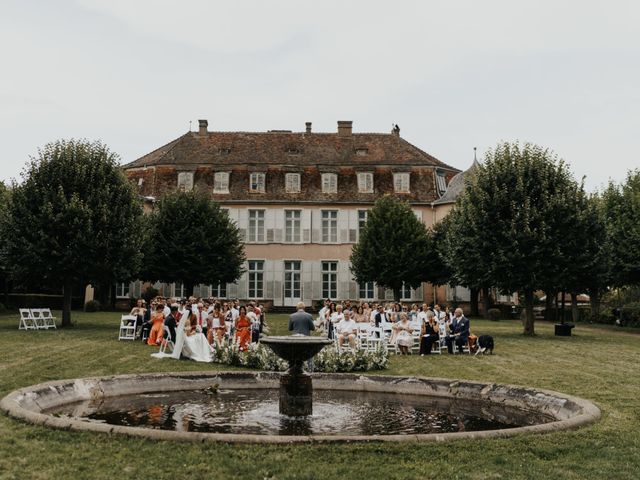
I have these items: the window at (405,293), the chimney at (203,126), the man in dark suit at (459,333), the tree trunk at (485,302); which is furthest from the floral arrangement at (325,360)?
the chimney at (203,126)

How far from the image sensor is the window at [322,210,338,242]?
4903 centimetres

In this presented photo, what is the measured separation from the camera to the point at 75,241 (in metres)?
27.4

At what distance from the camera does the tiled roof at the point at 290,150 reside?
49250mm

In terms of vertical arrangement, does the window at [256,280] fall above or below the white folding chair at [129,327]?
above

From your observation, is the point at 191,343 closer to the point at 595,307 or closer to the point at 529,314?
the point at 529,314

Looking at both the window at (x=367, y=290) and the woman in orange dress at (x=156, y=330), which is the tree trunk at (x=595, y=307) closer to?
the window at (x=367, y=290)

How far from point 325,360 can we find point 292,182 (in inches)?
1314

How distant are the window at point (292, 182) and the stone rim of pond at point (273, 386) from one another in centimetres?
3474

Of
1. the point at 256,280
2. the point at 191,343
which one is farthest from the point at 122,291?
the point at 191,343

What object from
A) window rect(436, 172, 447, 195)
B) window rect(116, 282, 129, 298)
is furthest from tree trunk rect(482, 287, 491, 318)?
window rect(116, 282, 129, 298)

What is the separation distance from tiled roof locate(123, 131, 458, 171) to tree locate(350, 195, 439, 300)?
631 cm

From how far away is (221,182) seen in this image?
4891 centimetres

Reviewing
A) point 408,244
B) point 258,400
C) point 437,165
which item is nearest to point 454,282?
point 408,244

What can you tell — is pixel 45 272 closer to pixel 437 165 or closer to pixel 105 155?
pixel 105 155
